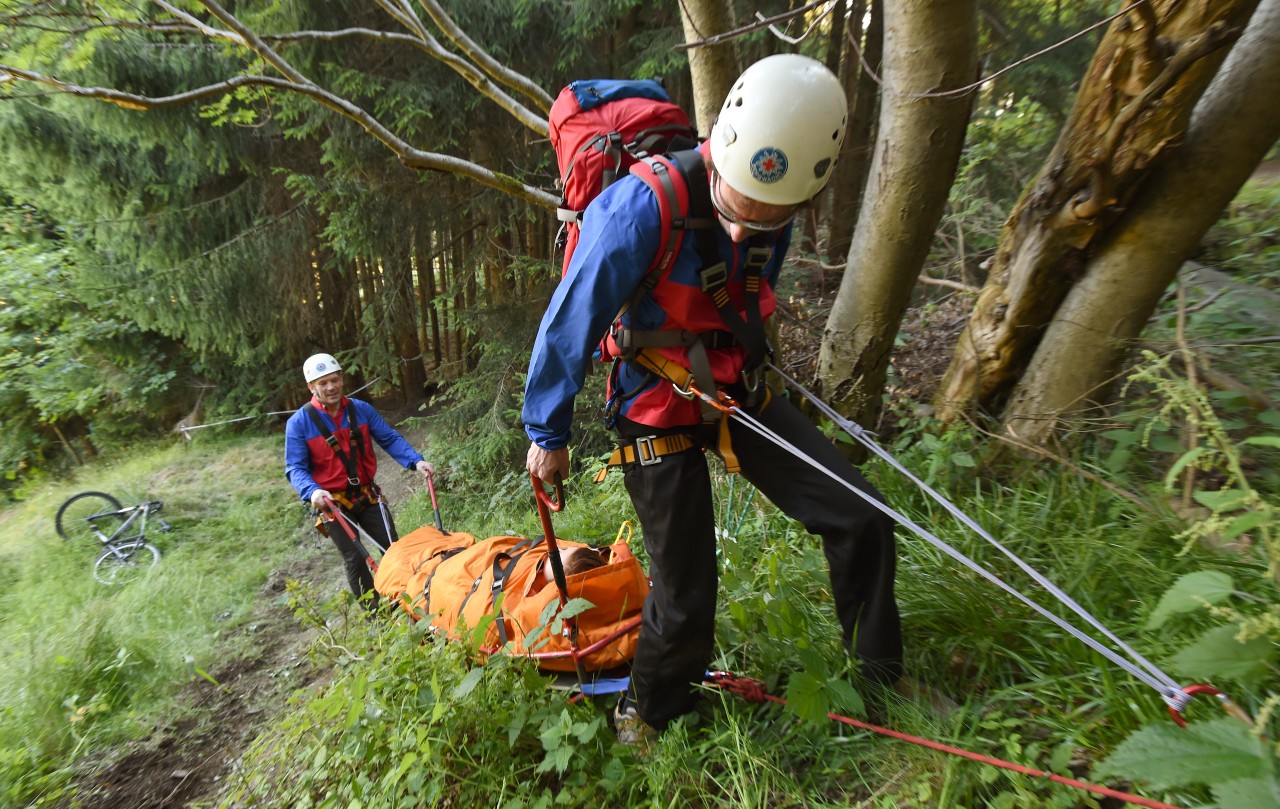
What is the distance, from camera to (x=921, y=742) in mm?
1909

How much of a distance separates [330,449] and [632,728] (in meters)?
3.20

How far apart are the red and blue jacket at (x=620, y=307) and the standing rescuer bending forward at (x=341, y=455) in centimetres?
274

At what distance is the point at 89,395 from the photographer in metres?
12.6

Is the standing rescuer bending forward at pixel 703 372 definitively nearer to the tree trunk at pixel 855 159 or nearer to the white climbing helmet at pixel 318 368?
the white climbing helmet at pixel 318 368

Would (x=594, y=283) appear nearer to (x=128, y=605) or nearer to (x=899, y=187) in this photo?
(x=899, y=187)

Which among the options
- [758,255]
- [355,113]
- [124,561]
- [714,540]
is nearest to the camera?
[758,255]

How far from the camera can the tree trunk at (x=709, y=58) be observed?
2.89m

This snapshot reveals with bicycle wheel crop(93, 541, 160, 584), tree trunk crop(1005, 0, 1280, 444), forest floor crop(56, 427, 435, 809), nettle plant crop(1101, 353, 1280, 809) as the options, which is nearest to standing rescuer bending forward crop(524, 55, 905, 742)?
nettle plant crop(1101, 353, 1280, 809)

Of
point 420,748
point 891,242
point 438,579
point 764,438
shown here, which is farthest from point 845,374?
point 420,748

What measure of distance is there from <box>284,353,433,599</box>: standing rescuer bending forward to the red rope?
274 centimetres

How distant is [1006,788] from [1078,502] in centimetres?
135

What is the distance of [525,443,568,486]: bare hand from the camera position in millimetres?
Answer: 2051

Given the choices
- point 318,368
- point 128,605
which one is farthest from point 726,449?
point 128,605

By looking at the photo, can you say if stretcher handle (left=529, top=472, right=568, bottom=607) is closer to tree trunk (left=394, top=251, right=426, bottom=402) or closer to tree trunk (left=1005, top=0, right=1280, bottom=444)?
tree trunk (left=1005, top=0, right=1280, bottom=444)
